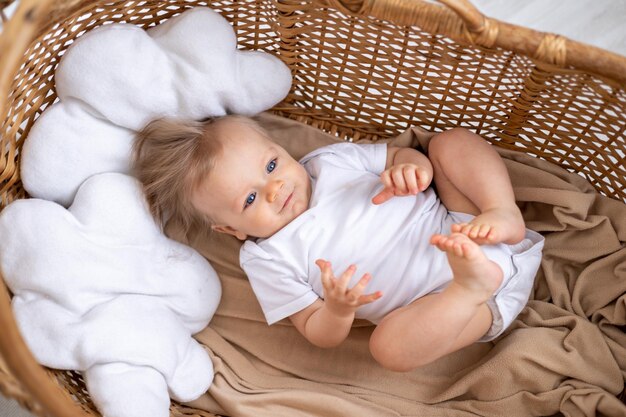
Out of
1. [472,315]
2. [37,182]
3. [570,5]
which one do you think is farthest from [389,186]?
[570,5]

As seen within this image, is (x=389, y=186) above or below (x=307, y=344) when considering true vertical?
above

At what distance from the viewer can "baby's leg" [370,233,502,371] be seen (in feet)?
3.36

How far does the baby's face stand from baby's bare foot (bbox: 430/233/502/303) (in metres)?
0.31

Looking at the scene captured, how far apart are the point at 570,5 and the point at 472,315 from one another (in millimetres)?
1170

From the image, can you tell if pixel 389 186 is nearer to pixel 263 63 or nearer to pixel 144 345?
pixel 263 63

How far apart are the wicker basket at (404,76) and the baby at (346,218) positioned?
0.39 ft

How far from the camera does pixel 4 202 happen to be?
1196mm

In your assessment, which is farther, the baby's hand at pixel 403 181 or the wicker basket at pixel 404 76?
the baby's hand at pixel 403 181

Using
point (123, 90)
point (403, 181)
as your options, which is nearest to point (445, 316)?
point (403, 181)

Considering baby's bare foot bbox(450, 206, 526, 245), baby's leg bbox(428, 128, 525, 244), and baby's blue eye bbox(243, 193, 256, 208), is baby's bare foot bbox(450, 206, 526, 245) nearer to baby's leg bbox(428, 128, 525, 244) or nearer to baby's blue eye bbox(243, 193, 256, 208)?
baby's leg bbox(428, 128, 525, 244)

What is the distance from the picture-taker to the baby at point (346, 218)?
45.5 inches

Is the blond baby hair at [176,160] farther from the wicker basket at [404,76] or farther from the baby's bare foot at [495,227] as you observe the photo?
the baby's bare foot at [495,227]

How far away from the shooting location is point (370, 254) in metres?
1.20

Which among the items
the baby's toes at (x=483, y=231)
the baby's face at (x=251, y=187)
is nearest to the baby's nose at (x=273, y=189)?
the baby's face at (x=251, y=187)
